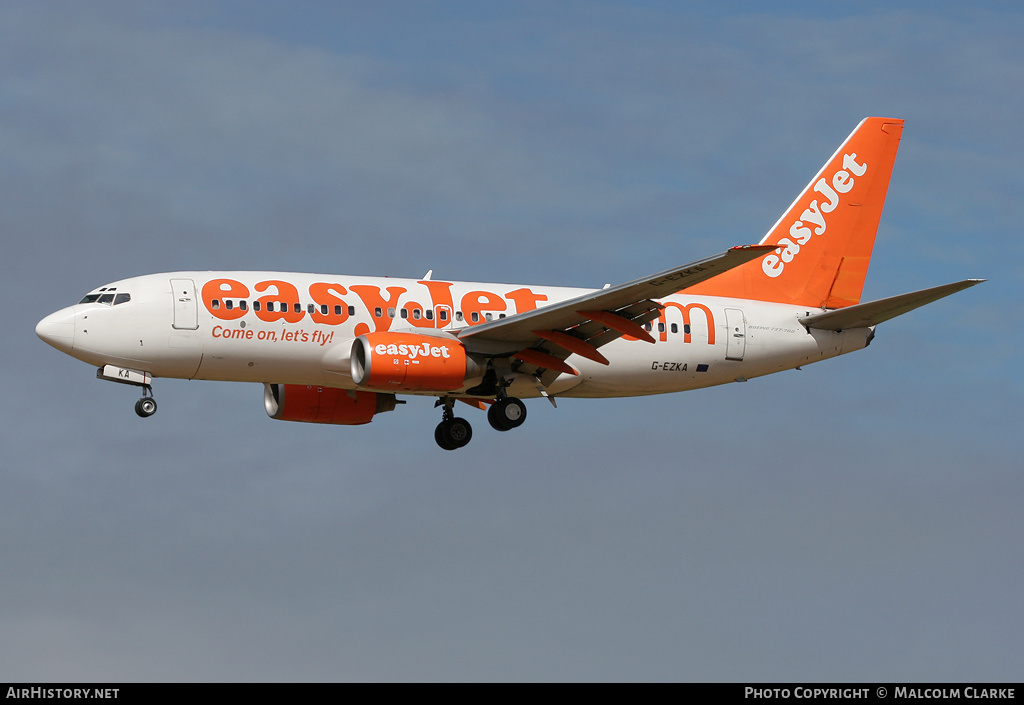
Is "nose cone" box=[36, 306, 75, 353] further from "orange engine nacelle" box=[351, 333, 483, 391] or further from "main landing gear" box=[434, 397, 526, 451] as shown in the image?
"main landing gear" box=[434, 397, 526, 451]

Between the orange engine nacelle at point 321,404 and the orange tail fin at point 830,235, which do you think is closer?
the orange engine nacelle at point 321,404

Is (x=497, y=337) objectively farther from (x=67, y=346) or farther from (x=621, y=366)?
(x=67, y=346)

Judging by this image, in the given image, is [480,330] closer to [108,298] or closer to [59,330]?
[108,298]

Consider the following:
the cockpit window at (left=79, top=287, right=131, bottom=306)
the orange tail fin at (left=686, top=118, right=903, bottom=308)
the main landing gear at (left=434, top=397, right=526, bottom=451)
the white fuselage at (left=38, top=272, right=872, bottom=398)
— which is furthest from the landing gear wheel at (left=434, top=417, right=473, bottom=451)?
the cockpit window at (left=79, top=287, right=131, bottom=306)

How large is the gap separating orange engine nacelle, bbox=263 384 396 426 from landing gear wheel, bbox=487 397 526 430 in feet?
16.4

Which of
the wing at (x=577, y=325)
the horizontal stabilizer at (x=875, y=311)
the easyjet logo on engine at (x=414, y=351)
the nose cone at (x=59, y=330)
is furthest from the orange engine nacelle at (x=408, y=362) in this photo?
the horizontal stabilizer at (x=875, y=311)

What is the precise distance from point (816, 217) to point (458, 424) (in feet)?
46.8

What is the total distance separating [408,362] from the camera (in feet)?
138

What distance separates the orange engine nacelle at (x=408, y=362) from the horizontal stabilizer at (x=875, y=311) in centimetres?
1208

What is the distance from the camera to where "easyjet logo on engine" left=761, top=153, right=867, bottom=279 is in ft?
163

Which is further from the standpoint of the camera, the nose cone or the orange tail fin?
the orange tail fin

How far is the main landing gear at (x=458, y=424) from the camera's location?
1767 inches

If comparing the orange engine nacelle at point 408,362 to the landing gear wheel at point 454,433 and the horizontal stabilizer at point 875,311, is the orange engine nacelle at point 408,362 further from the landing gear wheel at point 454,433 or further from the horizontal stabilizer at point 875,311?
the horizontal stabilizer at point 875,311
